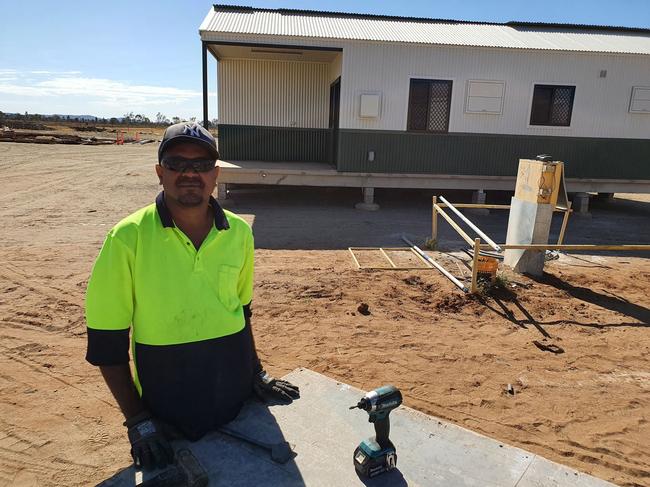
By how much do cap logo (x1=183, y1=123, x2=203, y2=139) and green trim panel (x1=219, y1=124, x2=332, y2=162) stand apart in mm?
12205

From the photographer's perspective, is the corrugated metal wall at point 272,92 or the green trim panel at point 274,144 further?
the green trim panel at point 274,144

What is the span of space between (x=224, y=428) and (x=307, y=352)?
1976mm

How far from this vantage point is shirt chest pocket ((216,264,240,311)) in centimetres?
240

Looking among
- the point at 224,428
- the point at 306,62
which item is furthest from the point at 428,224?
the point at 224,428

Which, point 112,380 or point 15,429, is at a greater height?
point 112,380

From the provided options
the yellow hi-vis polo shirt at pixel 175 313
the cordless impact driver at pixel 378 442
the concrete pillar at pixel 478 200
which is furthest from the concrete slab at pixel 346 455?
the concrete pillar at pixel 478 200

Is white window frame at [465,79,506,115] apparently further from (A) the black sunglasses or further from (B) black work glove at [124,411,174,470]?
(B) black work glove at [124,411,174,470]

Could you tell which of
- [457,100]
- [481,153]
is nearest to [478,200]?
[481,153]

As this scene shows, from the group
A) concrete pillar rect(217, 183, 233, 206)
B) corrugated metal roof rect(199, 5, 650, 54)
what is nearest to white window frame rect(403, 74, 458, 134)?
corrugated metal roof rect(199, 5, 650, 54)

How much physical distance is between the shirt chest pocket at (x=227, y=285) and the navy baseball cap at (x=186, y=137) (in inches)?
22.4

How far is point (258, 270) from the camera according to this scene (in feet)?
23.1

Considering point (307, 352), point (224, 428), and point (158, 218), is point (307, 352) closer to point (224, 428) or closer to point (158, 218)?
point (224, 428)

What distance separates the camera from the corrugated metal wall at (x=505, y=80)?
1202cm

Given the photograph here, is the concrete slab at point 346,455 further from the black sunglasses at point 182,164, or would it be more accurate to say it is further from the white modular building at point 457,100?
the white modular building at point 457,100
